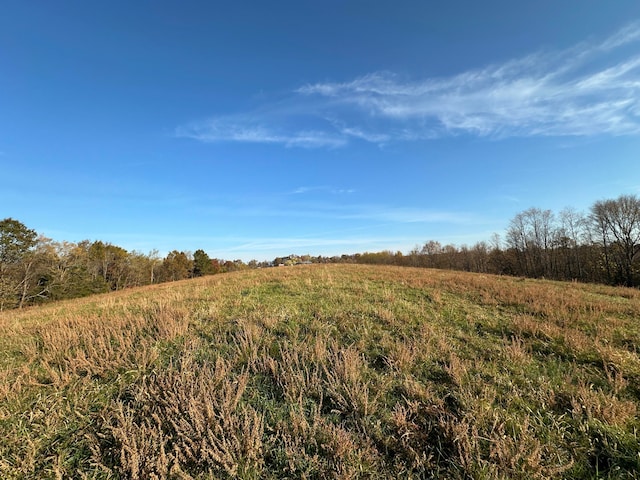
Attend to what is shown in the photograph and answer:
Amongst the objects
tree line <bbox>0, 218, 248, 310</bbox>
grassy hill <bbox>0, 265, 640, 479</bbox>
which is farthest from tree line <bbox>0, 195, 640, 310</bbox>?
grassy hill <bbox>0, 265, 640, 479</bbox>

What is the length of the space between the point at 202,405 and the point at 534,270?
6676 cm

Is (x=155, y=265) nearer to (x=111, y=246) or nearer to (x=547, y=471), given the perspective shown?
(x=111, y=246)

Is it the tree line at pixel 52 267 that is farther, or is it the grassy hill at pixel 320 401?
the tree line at pixel 52 267

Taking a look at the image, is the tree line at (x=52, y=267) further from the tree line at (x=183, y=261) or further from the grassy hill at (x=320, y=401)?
the grassy hill at (x=320, y=401)

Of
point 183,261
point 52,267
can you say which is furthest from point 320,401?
point 183,261

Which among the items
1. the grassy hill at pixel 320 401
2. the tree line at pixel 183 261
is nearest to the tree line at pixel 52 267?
the tree line at pixel 183 261

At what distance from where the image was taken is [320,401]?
356 cm

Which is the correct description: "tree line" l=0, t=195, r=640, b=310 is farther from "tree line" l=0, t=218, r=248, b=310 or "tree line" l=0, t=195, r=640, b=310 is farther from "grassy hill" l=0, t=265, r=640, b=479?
"grassy hill" l=0, t=265, r=640, b=479

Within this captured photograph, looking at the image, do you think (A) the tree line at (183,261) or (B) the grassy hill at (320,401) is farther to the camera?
(A) the tree line at (183,261)

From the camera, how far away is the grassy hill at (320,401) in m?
2.76

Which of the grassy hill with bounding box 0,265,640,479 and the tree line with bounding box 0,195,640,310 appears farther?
the tree line with bounding box 0,195,640,310

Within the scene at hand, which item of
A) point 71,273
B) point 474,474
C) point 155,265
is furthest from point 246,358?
point 155,265

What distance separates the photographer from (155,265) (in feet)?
213

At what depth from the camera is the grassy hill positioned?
2.76 meters
